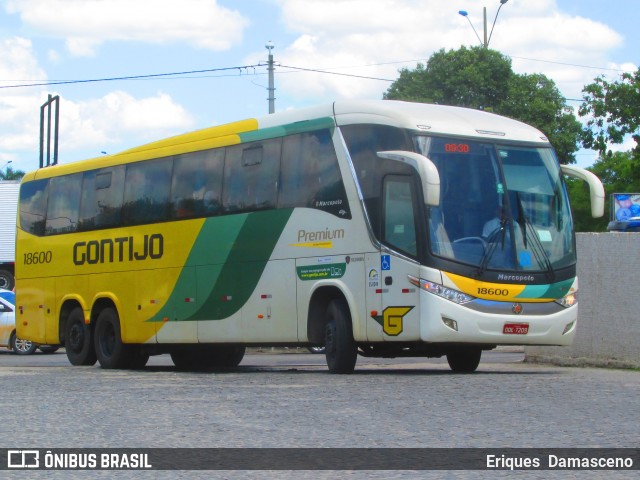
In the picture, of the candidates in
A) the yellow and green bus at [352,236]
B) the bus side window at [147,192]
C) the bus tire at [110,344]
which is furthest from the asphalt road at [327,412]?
the bus tire at [110,344]

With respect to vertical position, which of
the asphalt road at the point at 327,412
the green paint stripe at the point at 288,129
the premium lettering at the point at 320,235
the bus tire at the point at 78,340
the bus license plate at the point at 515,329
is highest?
the green paint stripe at the point at 288,129

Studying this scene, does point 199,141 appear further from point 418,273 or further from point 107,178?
point 418,273

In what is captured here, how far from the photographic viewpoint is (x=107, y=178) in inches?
843

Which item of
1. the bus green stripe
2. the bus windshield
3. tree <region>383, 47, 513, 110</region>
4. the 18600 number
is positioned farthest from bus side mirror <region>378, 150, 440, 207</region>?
tree <region>383, 47, 513, 110</region>

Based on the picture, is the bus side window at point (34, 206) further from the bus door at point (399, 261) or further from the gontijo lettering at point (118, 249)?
the bus door at point (399, 261)

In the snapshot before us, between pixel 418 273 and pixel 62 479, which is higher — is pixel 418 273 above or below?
above

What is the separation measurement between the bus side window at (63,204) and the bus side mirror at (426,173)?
8621 millimetres

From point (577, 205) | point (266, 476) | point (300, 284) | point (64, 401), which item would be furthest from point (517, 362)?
point (577, 205)

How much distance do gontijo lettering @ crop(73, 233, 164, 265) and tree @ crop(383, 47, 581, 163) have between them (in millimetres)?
48462

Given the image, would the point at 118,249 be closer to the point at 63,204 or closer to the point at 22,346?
the point at 63,204

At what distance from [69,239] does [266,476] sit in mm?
15477

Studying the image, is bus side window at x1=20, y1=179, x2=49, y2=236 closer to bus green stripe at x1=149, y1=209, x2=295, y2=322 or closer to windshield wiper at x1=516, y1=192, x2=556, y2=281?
bus green stripe at x1=149, y1=209, x2=295, y2=322

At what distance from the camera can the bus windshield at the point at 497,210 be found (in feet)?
50.2

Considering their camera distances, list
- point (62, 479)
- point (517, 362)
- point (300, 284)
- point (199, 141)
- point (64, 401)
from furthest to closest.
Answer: point (517, 362) < point (199, 141) < point (300, 284) < point (64, 401) < point (62, 479)
